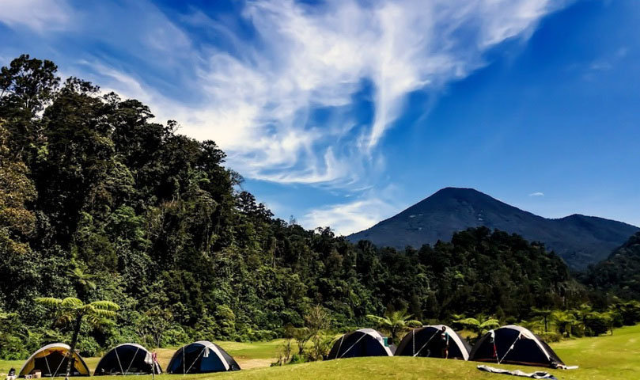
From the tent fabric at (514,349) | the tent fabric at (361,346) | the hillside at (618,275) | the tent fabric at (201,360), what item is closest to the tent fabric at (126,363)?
the tent fabric at (201,360)

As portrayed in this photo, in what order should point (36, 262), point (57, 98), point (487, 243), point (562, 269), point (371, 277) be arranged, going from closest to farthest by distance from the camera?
point (36, 262)
point (57, 98)
point (371, 277)
point (562, 269)
point (487, 243)

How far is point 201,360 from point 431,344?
37.2 ft

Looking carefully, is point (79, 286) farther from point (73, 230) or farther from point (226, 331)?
point (226, 331)

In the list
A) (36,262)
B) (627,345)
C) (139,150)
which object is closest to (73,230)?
(36,262)

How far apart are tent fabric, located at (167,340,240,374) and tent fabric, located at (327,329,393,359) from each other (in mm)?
5247

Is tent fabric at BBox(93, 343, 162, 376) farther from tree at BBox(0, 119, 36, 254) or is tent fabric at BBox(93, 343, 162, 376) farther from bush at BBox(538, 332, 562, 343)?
bush at BBox(538, 332, 562, 343)

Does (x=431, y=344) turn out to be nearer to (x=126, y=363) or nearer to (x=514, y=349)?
(x=514, y=349)

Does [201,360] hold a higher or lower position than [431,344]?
lower

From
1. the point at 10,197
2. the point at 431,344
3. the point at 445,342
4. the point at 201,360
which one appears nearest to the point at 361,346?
the point at 431,344

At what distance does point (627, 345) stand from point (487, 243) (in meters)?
76.4

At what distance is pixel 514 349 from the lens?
54.9 ft

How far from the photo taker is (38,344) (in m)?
27.8

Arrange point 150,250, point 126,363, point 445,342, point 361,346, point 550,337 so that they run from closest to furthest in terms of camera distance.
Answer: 1. point 445,342
2. point 126,363
3. point 361,346
4. point 550,337
5. point 150,250

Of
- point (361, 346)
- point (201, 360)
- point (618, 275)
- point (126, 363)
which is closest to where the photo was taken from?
point (201, 360)
